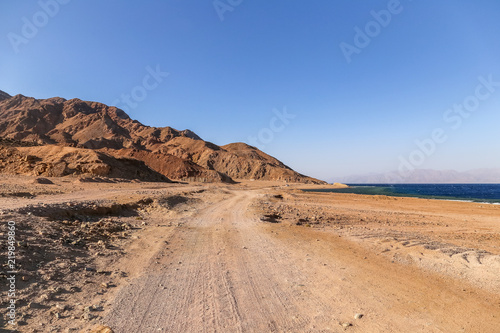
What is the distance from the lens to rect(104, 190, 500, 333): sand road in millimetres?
4199

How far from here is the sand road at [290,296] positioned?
420 centimetres

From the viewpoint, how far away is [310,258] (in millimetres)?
7805

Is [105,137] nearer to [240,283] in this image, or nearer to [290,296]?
[240,283]

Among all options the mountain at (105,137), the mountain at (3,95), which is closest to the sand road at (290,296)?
the mountain at (105,137)

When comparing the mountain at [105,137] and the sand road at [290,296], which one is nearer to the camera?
the sand road at [290,296]

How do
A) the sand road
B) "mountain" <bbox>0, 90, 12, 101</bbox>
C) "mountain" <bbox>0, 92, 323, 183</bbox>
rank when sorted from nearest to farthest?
the sand road < "mountain" <bbox>0, 92, 323, 183</bbox> < "mountain" <bbox>0, 90, 12, 101</bbox>

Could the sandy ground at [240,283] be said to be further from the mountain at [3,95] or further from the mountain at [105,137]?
the mountain at [3,95]

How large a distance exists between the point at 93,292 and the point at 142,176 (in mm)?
48416

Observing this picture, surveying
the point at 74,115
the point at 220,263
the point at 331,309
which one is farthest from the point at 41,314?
the point at 74,115

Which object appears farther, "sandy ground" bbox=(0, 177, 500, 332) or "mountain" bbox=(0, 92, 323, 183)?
"mountain" bbox=(0, 92, 323, 183)

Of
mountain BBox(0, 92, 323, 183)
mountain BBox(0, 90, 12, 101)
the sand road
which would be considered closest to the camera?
the sand road

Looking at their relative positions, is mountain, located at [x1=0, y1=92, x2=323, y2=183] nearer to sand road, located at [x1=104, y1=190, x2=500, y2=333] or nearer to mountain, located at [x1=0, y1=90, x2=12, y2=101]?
mountain, located at [x1=0, y1=90, x2=12, y2=101]

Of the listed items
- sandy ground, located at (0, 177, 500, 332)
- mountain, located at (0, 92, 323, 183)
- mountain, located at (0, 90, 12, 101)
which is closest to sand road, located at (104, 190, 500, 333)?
sandy ground, located at (0, 177, 500, 332)

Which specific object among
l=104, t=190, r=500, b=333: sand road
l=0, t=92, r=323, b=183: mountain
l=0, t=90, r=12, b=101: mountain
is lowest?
l=104, t=190, r=500, b=333: sand road
